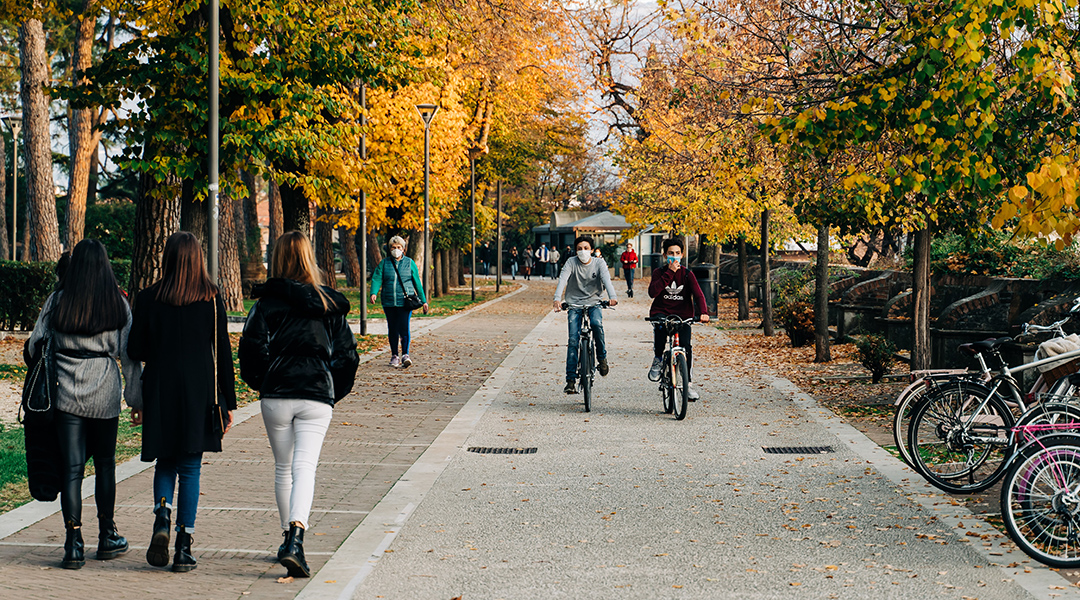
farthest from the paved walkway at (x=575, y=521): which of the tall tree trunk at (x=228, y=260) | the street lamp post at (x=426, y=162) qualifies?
the street lamp post at (x=426, y=162)

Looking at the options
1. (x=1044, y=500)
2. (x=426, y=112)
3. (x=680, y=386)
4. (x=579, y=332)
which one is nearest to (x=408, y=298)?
(x=579, y=332)

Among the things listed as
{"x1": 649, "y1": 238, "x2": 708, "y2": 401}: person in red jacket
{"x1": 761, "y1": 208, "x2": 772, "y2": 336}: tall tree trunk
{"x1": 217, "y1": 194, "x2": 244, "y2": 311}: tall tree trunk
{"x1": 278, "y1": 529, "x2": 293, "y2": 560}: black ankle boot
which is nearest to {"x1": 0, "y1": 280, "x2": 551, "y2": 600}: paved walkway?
{"x1": 278, "y1": 529, "x2": 293, "y2": 560}: black ankle boot

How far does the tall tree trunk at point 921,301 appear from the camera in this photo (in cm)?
1234

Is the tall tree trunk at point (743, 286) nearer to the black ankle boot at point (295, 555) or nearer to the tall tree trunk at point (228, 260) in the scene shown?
the tall tree trunk at point (228, 260)

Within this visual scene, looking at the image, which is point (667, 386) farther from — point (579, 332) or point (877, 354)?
point (877, 354)

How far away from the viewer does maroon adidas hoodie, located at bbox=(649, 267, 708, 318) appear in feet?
38.0

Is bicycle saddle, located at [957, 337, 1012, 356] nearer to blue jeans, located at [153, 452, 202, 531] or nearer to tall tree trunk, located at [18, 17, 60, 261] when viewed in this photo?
blue jeans, located at [153, 452, 202, 531]

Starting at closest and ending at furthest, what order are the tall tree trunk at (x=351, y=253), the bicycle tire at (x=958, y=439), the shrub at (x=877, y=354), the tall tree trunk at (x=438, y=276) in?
the bicycle tire at (x=958, y=439), the shrub at (x=877, y=354), the tall tree trunk at (x=438, y=276), the tall tree trunk at (x=351, y=253)

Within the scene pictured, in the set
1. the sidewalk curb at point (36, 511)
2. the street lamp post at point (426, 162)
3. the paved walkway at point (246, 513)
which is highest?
the street lamp post at point (426, 162)

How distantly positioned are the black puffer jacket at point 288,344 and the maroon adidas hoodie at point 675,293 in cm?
644

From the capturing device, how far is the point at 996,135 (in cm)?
980

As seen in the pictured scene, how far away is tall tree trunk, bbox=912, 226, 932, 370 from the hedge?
1306cm

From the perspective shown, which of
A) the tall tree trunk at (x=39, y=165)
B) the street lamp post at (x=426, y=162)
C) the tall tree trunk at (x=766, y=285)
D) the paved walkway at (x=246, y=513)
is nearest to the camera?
the paved walkway at (x=246, y=513)

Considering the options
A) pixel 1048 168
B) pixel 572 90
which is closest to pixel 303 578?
pixel 1048 168
